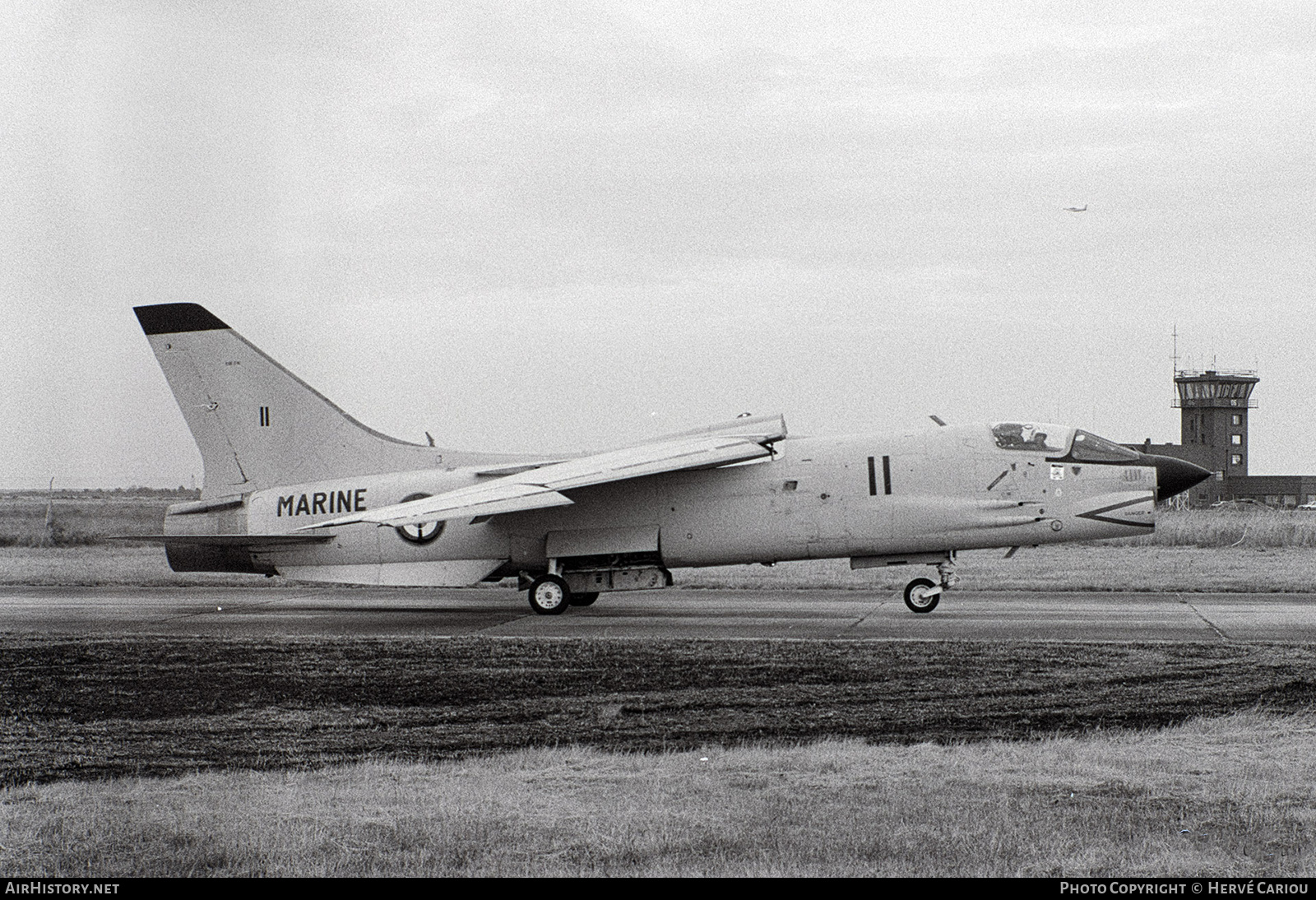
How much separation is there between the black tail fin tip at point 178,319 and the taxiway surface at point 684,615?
4706mm

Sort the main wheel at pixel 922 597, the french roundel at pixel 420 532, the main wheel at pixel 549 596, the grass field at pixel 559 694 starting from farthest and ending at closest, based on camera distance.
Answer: the french roundel at pixel 420 532 → the main wheel at pixel 549 596 → the main wheel at pixel 922 597 → the grass field at pixel 559 694

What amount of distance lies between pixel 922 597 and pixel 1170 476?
4.26 metres

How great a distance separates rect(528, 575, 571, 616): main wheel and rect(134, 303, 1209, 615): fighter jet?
0.03 m

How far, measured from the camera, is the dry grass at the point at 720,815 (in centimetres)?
663

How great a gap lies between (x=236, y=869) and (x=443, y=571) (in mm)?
14736

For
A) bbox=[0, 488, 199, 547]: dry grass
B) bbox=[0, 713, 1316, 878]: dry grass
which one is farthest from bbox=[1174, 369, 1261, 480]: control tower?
bbox=[0, 713, 1316, 878]: dry grass

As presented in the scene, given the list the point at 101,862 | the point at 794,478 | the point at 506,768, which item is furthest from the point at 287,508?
the point at 101,862

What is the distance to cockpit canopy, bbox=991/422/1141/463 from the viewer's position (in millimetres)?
20250

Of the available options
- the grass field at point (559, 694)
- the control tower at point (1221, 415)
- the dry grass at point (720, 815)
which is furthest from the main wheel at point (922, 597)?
the control tower at point (1221, 415)

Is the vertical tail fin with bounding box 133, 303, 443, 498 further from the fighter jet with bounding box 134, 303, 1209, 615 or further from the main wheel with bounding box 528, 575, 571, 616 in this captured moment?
the main wheel with bounding box 528, 575, 571, 616

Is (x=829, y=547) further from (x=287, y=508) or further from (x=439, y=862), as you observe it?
(x=439, y=862)

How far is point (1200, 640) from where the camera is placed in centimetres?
1573

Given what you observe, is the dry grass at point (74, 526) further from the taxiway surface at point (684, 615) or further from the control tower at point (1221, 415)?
the control tower at point (1221, 415)

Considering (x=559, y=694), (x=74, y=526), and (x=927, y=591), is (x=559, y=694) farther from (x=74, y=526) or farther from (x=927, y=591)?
(x=74, y=526)
